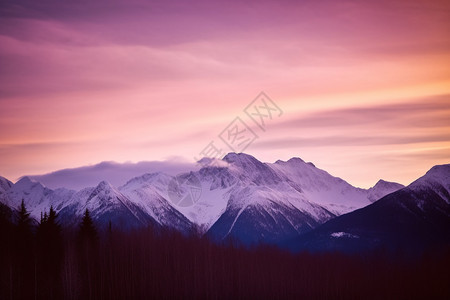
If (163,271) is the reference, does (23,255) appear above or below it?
above

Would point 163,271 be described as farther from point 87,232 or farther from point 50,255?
point 50,255

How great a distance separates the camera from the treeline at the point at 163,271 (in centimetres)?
10593

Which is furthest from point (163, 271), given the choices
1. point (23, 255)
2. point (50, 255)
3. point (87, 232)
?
point (23, 255)

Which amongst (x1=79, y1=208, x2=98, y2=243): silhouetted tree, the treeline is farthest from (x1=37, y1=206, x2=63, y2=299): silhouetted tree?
(x1=79, y1=208, x2=98, y2=243): silhouetted tree

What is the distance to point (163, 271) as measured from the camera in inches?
5295

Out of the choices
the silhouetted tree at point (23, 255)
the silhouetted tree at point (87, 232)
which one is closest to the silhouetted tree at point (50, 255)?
the silhouetted tree at point (23, 255)

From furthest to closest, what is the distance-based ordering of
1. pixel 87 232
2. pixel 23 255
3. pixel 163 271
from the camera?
pixel 163 271 < pixel 87 232 < pixel 23 255

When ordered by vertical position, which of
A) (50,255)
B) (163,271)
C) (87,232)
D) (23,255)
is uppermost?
(87,232)

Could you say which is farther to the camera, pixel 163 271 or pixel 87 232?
pixel 163 271

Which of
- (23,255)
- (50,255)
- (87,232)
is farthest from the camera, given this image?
(87,232)

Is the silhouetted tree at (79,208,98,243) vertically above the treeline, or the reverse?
the silhouetted tree at (79,208,98,243)

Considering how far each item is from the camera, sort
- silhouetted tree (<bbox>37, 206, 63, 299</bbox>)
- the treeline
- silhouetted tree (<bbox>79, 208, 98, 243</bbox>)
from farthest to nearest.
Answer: silhouetted tree (<bbox>79, 208, 98, 243</bbox>) < the treeline < silhouetted tree (<bbox>37, 206, 63, 299</bbox>)

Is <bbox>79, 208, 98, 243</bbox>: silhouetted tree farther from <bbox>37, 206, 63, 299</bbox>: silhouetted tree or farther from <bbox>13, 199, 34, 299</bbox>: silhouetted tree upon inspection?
<bbox>13, 199, 34, 299</bbox>: silhouetted tree

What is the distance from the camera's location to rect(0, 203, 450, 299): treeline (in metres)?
106
